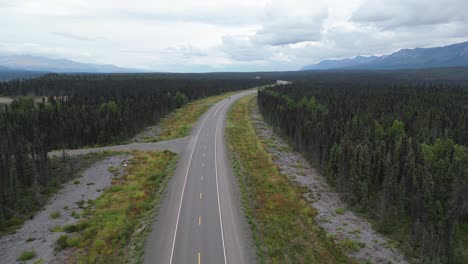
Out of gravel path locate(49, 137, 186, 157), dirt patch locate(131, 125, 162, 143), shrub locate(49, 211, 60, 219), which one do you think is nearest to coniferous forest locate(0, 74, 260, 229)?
dirt patch locate(131, 125, 162, 143)

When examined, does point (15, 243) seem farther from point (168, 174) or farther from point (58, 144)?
point (58, 144)

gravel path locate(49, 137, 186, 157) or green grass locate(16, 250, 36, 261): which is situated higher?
gravel path locate(49, 137, 186, 157)

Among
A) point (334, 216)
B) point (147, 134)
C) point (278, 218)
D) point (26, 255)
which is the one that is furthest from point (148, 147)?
point (334, 216)

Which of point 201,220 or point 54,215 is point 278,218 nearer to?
point 201,220

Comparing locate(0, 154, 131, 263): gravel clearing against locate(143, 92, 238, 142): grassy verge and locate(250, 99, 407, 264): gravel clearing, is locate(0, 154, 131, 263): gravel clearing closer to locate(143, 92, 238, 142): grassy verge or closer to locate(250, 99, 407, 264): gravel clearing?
locate(143, 92, 238, 142): grassy verge

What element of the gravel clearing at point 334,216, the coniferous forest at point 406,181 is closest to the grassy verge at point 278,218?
the gravel clearing at point 334,216

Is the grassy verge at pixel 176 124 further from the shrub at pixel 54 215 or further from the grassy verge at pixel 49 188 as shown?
the shrub at pixel 54 215
